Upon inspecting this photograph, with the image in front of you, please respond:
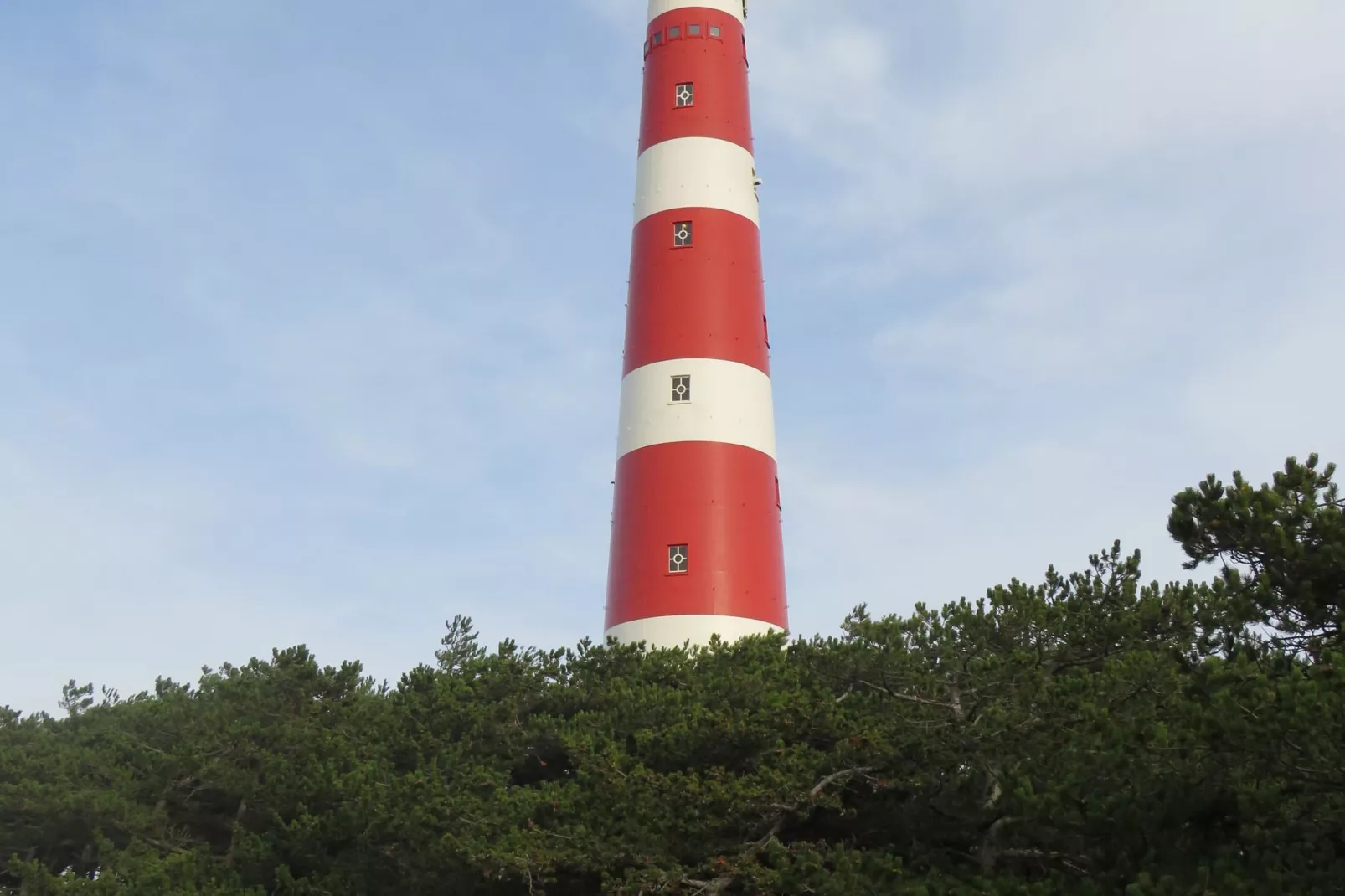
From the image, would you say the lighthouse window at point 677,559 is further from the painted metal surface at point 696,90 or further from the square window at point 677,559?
the painted metal surface at point 696,90

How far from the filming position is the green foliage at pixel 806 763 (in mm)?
9938

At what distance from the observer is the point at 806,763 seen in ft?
43.3

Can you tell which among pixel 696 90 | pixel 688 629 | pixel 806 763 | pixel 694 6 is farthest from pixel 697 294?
pixel 806 763

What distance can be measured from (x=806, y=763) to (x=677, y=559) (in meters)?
6.58

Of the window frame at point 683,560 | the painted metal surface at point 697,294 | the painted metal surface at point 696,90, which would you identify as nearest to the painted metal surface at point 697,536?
the window frame at point 683,560

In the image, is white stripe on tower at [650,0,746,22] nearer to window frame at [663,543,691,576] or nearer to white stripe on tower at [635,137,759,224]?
white stripe on tower at [635,137,759,224]

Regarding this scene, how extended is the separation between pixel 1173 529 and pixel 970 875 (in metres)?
3.65

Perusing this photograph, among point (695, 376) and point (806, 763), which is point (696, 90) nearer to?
point (695, 376)

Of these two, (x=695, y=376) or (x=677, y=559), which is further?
(x=695, y=376)

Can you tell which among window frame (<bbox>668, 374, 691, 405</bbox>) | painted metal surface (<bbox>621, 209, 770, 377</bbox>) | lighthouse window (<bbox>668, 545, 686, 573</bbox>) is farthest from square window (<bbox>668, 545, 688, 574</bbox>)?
painted metal surface (<bbox>621, 209, 770, 377</bbox>)

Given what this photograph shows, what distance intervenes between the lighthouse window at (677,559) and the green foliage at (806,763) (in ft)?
7.83

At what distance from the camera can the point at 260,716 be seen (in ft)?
62.8

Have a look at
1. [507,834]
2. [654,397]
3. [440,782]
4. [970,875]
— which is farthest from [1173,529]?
[654,397]

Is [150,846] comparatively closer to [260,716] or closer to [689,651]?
[260,716]
